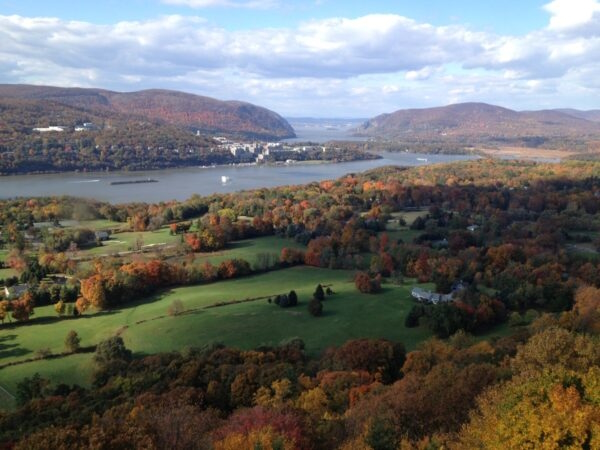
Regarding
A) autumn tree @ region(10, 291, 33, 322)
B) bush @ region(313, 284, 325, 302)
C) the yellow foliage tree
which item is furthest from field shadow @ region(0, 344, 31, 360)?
the yellow foliage tree

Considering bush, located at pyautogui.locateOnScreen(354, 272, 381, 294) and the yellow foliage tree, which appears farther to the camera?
bush, located at pyautogui.locateOnScreen(354, 272, 381, 294)

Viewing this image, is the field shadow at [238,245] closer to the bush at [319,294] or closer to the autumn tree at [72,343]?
the bush at [319,294]

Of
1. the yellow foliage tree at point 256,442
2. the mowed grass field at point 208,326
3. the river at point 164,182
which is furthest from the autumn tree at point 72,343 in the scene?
the river at point 164,182

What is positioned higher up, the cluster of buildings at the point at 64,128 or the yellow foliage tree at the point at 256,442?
the cluster of buildings at the point at 64,128

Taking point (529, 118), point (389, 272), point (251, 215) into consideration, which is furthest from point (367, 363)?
point (529, 118)

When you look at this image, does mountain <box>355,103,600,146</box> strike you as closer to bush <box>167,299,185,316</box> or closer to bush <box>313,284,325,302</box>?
bush <box>313,284,325,302</box>

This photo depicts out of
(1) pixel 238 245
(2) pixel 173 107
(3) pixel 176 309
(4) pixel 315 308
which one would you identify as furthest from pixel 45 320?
(2) pixel 173 107
